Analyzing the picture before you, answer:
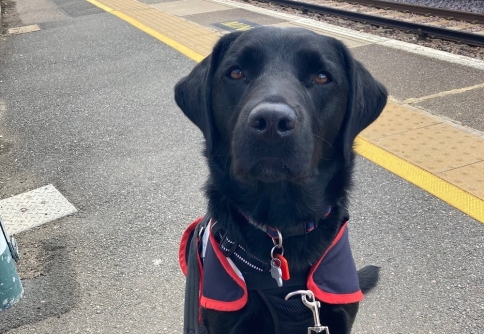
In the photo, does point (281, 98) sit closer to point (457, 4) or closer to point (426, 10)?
point (426, 10)

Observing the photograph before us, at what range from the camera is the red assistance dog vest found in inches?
89.7

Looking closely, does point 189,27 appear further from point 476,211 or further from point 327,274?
point 327,274

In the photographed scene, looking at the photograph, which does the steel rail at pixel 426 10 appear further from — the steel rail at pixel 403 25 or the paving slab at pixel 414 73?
the paving slab at pixel 414 73

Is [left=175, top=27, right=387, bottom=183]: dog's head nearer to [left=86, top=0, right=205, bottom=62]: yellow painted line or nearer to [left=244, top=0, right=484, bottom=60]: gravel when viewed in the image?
[left=86, top=0, right=205, bottom=62]: yellow painted line

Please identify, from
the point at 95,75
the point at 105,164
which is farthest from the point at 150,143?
the point at 95,75

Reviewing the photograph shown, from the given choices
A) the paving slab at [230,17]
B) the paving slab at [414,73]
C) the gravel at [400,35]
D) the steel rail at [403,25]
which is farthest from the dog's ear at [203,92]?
the paving slab at [230,17]

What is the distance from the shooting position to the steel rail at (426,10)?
9.41 metres

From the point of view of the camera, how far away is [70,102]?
6.75 metres

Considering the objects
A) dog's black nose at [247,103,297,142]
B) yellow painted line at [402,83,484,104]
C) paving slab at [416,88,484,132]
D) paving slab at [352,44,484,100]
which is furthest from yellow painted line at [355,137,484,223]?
dog's black nose at [247,103,297,142]

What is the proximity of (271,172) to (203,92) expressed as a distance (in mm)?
558

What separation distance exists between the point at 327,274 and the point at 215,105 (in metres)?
0.89

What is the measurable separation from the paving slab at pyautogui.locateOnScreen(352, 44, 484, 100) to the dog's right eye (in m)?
3.88

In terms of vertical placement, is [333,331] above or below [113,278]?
above

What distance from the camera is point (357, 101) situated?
2.50 meters
